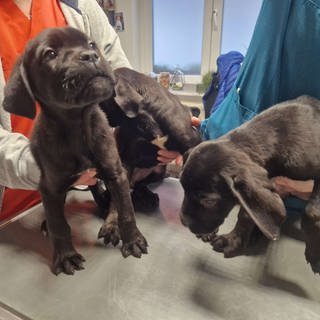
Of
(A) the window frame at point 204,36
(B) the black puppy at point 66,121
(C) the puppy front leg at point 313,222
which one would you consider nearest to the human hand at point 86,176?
(B) the black puppy at point 66,121

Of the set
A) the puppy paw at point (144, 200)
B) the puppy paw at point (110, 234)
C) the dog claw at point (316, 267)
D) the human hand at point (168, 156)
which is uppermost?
the human hand at point (168, 156)

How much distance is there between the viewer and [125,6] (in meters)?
3.16

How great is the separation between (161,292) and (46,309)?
0.28 m

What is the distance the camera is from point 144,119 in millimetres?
1116

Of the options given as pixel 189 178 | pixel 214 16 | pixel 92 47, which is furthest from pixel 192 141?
pixel 214 16

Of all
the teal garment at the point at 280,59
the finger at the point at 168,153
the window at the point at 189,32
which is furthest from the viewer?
the window at the point at 189,32

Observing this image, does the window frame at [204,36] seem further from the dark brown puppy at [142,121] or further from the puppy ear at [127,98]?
the puppy ear at [127,98]

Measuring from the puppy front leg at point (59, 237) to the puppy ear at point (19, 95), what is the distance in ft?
0.83

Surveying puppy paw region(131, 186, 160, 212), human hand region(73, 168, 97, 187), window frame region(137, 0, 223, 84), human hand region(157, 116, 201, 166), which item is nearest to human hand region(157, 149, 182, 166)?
human hand region(157, 116, 201, 166)

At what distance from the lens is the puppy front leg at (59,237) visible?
97 cm

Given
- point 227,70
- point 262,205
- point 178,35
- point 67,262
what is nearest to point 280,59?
point 262,205

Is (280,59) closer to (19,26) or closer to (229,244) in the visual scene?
(229,244)

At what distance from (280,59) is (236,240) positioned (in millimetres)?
537

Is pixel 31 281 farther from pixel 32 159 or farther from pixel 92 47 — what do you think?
pixel 92 47
